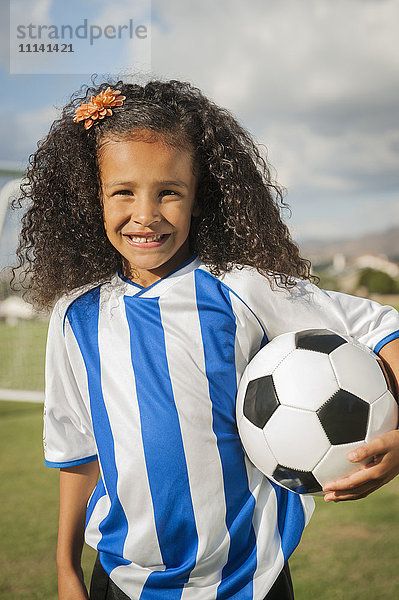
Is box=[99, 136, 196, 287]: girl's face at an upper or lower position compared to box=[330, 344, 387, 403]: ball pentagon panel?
upper

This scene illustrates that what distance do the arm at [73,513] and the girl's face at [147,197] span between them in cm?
53

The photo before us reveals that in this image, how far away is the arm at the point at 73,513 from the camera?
A: 1510mm

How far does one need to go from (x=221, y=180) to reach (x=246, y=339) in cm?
39

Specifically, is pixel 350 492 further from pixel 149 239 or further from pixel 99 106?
pixel 99 106

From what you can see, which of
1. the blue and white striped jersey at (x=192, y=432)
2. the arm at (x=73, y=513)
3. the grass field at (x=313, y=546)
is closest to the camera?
the blue and white striped jersey at (x=192, y=432)

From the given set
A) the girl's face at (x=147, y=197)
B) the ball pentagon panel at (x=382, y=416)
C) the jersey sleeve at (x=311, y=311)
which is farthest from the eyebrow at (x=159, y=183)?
the ball pentagon panel at (x=382, y=416)

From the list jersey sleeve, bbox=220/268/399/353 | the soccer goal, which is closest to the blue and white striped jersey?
jersey sleeve, bbox=220/268/399/353

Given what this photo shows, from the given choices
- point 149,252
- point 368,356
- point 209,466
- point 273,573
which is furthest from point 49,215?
point 273,573

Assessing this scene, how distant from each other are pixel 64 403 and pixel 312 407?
592mm

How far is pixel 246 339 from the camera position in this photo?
4.38 feet

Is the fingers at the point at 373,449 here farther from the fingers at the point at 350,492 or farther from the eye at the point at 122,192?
the eye at the point at 122,192

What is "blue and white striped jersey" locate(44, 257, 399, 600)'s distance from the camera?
4.29 ft

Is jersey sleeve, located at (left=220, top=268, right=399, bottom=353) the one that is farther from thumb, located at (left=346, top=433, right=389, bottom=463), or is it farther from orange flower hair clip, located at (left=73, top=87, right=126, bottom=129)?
orange flower hair clip, located at (left=73, top=87, right=126, bottom=129)

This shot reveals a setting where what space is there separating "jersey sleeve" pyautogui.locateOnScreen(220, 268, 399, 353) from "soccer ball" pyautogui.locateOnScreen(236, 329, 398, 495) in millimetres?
63
